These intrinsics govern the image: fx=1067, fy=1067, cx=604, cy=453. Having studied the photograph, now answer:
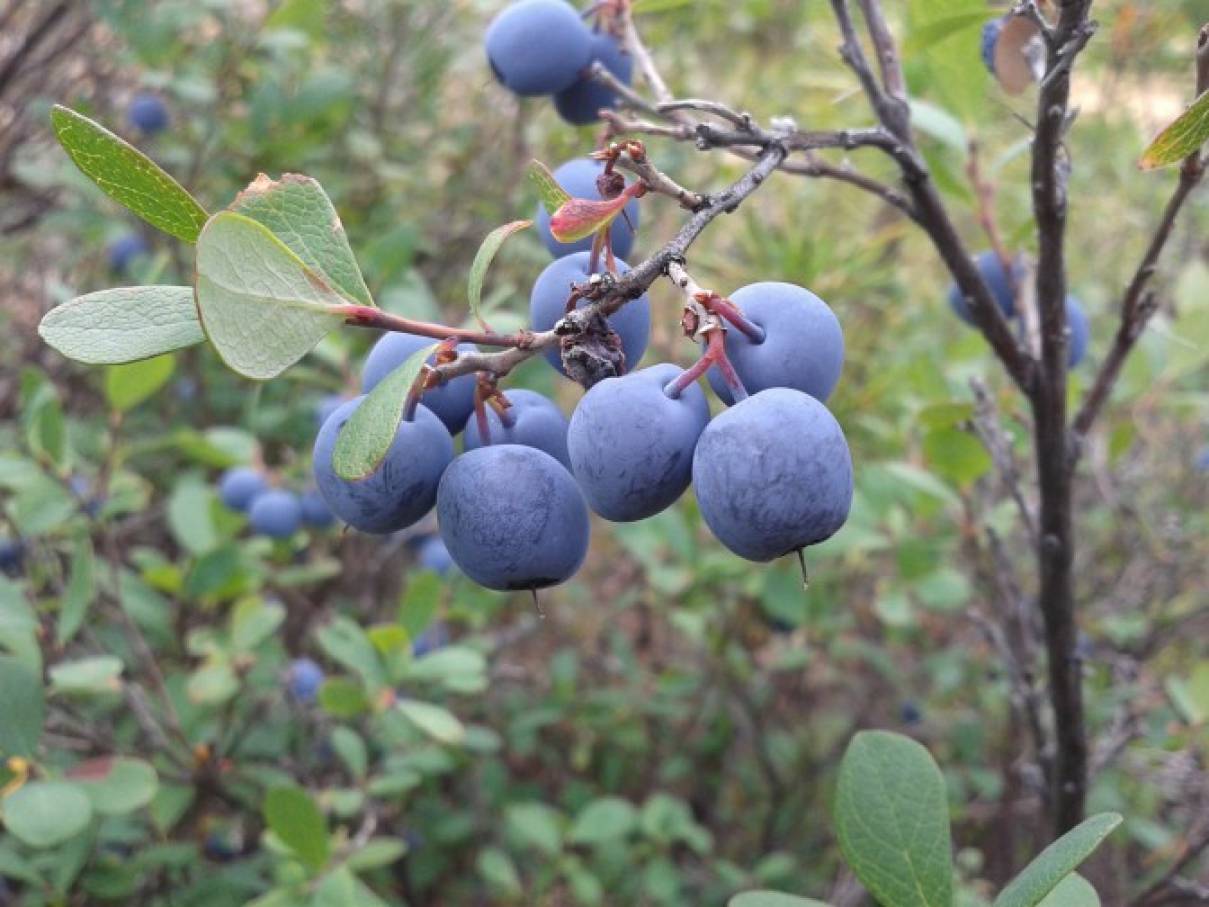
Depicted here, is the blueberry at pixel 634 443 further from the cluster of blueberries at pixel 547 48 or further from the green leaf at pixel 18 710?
the green leaf at pixel 18 710

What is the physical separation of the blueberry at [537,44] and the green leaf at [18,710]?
78cm

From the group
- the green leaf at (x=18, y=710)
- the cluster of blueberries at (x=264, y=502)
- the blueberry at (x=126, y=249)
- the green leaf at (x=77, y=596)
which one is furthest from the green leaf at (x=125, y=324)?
the blueberry at (x=126, y=249)

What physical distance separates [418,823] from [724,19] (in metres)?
2.01

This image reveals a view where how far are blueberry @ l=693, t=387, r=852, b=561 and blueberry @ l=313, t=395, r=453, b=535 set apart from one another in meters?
0.18

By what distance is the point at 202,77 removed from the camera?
6.63ft

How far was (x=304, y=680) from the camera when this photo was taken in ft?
5.87

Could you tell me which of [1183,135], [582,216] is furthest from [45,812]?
[1183,135]

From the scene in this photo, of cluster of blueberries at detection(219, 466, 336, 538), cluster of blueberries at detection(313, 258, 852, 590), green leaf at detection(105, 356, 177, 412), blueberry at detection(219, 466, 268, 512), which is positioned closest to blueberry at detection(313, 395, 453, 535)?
cluster of blueberries at detection(313, 258, 852, 590)

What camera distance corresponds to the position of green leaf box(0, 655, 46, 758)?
1093 millimetres

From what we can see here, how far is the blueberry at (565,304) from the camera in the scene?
696 millimetres

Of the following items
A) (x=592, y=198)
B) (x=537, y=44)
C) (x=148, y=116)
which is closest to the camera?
(x=592, y=198)

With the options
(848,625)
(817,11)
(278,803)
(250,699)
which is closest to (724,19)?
(817,11)

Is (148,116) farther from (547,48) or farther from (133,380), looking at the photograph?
(547,48)

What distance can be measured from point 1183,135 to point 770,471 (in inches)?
13.1
